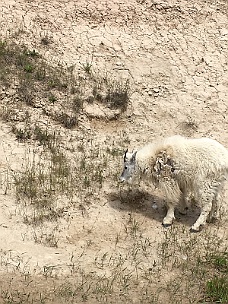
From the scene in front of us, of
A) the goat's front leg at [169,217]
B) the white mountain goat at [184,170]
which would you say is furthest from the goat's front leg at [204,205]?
the goat's front leg at [169,217]

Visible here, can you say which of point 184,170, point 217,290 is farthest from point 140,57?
point 217,290

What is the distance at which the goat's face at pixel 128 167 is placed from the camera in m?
10.1

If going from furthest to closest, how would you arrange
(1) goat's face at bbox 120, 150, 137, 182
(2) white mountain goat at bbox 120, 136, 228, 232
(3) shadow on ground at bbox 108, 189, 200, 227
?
(1) goat's face at bbox 120, 150, 137, 182 < (3) shadow on ground at bbox 108, 189, 200, 227 < (2) white mountain goat at bbox 120, 136, 228, 232

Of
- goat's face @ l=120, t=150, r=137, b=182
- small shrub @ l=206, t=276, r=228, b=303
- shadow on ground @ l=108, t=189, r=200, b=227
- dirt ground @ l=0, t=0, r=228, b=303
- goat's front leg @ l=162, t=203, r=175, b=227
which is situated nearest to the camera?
small shrub @ l=206, t=276, r=228, b=303

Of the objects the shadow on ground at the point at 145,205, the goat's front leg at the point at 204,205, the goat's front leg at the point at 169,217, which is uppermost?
the goat's front leg at the point at 204,205

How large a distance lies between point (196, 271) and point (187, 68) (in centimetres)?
675

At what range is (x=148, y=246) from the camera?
9.05 m

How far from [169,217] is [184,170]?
2.72 ft

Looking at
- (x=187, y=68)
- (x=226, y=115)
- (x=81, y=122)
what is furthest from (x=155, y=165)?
(x=187, y=68)

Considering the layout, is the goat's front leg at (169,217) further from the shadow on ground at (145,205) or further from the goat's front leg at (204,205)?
the goat's front leg at (204,205)

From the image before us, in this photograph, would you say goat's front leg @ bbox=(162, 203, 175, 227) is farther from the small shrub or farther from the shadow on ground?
the small shrub

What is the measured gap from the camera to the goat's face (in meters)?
10.1

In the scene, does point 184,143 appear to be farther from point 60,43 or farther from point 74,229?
point 60,43

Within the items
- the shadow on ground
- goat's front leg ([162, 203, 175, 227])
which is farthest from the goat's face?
goat's front leg ([162, 203, 175, 227])
